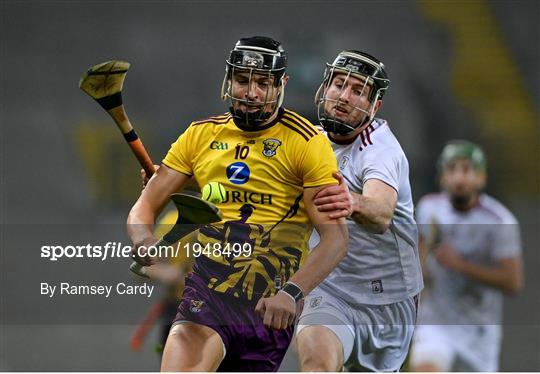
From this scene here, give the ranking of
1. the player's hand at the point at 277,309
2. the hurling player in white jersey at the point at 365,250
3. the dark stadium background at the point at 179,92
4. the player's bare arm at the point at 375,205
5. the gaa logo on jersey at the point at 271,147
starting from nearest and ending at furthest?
the player's hand at the point at 277,309, the gaa logo on jersey at the point at 271,147, the player's bare arm at the point at 375,205, the hurling player in white jersey at the point at 365,250, the dark stadium background at the point at 179,92

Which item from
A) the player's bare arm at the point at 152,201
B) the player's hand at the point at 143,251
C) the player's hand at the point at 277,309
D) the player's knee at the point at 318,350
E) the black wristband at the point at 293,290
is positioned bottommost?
the player's knee at the point at 318,350

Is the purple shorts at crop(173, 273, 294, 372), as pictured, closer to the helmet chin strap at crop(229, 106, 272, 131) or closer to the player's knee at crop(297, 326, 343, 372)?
the player's knee at crop(297, 326, 343, 372)

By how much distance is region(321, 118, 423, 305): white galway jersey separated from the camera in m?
4.64

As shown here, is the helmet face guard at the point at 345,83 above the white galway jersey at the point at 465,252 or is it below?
above

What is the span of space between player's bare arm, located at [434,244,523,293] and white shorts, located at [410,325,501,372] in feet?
1.37

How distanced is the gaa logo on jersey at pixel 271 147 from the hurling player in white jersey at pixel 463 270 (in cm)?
240

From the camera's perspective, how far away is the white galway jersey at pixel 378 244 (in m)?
4.64

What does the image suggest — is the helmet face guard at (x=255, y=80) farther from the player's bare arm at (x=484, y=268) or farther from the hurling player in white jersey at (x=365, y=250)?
the player's bare arm at (x=484, y=268)

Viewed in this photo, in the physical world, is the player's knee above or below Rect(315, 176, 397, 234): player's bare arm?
below

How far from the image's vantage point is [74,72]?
355 inches

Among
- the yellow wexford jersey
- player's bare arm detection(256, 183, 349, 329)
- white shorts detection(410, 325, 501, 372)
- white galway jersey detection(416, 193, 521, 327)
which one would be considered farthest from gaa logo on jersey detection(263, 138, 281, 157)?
white shorts detection(410, 325, 501, 372)

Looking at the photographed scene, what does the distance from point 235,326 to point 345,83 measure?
1.17 metres

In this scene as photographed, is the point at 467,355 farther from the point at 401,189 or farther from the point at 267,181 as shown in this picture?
the point at 267,181

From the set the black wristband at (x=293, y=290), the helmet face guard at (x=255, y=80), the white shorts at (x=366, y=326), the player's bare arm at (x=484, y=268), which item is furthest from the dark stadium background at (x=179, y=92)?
the black wristband at (x=293, y=290)
